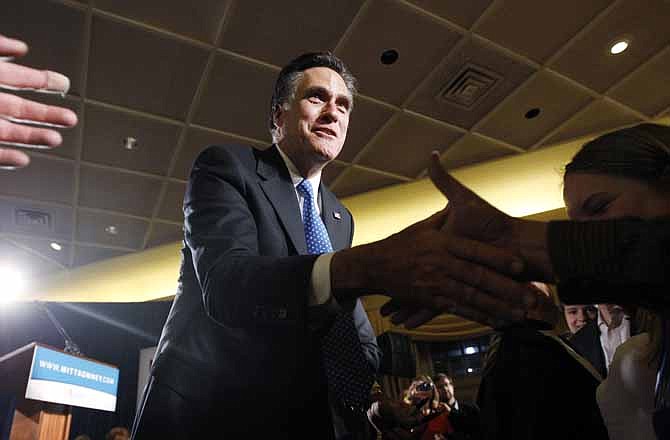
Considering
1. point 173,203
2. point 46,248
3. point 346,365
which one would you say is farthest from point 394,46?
point 46,248

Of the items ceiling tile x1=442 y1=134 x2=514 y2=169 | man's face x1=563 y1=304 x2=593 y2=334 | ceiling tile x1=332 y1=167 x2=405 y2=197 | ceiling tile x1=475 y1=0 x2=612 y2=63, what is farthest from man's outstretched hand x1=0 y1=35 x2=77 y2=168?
ceiling tile x1=442 y1=134 x2=514 y2=169

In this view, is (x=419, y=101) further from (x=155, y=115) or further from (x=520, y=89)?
(x=155, y=115)

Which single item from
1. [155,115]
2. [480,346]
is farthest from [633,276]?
[480,346]

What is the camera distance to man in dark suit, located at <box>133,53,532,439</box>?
2.50 ft

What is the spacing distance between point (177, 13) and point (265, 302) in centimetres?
272

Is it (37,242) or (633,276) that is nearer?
(633,276)

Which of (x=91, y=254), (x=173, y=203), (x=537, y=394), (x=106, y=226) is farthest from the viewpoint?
(x=91, y=254)

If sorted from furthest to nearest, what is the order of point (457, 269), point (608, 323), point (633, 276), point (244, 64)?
point (244, 64) → point (608, 323) → point (457, 269) → point (633, 276)

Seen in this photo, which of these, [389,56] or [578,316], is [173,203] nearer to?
[389,56]

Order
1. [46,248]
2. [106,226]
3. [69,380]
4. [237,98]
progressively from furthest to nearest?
[46,248], [106,226], [237,98], [69,380]

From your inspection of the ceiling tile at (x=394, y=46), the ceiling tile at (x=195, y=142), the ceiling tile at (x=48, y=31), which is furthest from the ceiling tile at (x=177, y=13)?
the ceiling tile at (x=195, y=142)

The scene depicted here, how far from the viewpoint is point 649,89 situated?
3953 mm

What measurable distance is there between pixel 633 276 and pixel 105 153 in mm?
4149

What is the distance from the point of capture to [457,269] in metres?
0.74
